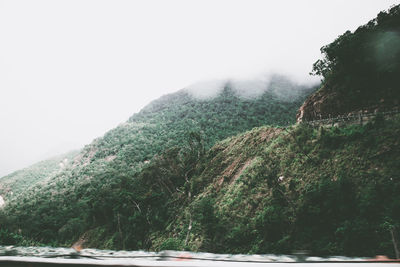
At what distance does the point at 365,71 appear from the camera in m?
22.7

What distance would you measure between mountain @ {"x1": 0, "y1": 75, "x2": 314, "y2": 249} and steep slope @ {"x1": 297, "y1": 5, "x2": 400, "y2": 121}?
1953 cm

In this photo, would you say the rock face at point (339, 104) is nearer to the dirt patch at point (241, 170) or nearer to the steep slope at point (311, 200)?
the steep slope at point (311, 200)

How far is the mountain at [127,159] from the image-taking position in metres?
37.1

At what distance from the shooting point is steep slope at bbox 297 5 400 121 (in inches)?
811

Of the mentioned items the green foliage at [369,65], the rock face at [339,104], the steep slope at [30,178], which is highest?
the green foliage at [369,65]

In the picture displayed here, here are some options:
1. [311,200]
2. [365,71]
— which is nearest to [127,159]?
[365,71]

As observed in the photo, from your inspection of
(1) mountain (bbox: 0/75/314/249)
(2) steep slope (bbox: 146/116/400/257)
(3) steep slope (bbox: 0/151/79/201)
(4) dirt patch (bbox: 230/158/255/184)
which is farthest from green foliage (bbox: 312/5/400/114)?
(3) steep slope (bbox: 0/151/79/201)

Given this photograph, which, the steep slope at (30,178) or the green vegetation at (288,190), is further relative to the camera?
the steep slope at (30,178)

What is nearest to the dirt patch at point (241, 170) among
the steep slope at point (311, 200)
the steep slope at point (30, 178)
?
the steep slope at point (311, 200)

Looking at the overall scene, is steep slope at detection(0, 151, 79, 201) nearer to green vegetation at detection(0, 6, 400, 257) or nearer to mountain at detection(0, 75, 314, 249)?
mountain at detection(0, 75, 314, 249)

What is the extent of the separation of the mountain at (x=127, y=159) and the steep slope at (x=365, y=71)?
1953 centimetres

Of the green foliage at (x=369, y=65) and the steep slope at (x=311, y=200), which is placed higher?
the green foliage at (x=369, y=65)

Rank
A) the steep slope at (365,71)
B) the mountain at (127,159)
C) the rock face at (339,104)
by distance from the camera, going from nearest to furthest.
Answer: the rock face at (339,104) < the steep slope at (365,71) < the mountain at (127,159)

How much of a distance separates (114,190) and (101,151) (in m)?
51.9
